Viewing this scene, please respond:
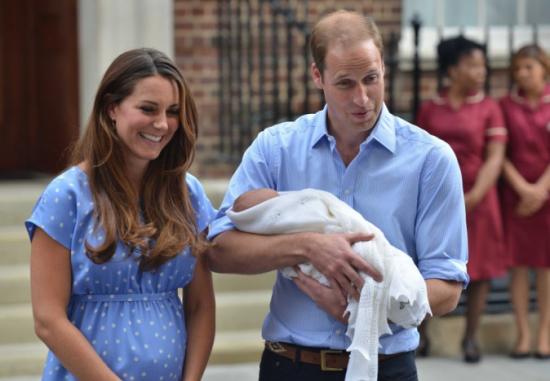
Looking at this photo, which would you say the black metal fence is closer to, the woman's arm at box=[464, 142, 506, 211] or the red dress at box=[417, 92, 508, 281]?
the red dress at box=[417, 92, 508, 281]

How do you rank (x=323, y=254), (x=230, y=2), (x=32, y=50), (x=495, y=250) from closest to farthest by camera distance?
(x=323, y=254) → (x=495, y=250) → (x=230, y=2) → (x=32, y=50)

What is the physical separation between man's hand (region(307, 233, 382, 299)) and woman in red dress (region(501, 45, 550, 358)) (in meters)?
4.59

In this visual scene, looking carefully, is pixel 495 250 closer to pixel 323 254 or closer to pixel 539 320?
pixel 539 320

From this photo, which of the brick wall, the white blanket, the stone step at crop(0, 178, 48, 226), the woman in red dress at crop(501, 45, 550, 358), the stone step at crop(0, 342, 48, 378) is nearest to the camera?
the white blanket

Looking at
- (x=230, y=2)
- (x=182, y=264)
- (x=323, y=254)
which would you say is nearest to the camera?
(x=323, y=254)

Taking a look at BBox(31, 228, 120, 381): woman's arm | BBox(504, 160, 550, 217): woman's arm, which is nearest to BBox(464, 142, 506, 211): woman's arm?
BBox(504, 160, 550, 217): woman's arm

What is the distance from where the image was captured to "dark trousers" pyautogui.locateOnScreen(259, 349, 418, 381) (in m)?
3.37

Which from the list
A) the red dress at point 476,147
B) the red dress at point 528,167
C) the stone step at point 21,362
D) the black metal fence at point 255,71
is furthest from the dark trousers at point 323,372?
the black metal fence at point 255,71

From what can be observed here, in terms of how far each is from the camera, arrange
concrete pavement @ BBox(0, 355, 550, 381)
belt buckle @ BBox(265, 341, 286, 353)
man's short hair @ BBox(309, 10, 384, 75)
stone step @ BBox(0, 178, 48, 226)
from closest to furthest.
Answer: man's short hair @ BBox(309, 10, 384, 75), belt buckle @ BBox(265, 341, 286, 353), concrete pavement @ BBox(0, 355, 550, 381), stone step @ BBox(0, 178, 48, 226)

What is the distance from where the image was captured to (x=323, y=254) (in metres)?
3.17

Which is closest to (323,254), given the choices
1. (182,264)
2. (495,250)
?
(182,264)

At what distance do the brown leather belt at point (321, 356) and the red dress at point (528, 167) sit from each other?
4.47 meters

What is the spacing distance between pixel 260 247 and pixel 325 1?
669 cm

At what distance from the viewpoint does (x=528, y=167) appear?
7.62 metres
